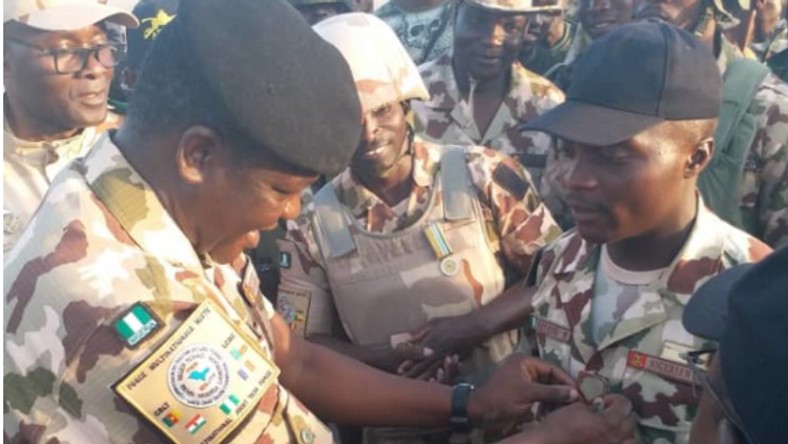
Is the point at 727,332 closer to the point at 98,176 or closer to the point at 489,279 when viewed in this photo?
the point at 98,176

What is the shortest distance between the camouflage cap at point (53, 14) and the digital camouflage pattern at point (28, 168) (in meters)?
0.42

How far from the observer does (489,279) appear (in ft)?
10.3

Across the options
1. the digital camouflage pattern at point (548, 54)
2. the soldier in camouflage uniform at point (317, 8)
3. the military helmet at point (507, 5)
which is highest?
the military helmet at point (507, 5)

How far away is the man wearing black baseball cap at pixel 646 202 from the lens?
2.29 metres

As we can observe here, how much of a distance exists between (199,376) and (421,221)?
1.52m

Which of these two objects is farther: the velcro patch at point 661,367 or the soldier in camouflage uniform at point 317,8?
the soldier in camouflage uniform at point 317,8

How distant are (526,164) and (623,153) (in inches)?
69.4

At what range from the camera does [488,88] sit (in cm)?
434

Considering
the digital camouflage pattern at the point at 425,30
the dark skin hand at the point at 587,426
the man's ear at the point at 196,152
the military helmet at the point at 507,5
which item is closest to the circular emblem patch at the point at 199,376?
the man's ear at the point at 196,152

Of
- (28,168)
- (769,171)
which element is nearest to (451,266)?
(769,171)

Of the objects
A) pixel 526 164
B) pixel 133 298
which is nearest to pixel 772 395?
pixel 133 298

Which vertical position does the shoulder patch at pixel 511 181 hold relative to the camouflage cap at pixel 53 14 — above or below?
below

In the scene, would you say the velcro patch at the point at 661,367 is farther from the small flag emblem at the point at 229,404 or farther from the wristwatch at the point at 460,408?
the small flag emblem at the point at 229,404

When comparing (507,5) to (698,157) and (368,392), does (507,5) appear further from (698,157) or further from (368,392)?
(368,392)
